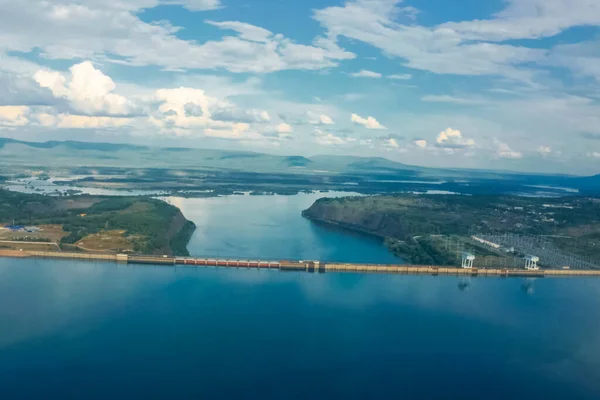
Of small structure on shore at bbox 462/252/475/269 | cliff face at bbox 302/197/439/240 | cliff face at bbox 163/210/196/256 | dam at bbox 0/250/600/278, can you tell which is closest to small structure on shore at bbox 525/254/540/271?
dam at bbox 0/250/600/278

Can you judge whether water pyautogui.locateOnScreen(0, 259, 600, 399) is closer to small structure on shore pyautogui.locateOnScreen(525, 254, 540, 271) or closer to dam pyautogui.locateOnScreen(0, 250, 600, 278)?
dam pyautogui.locateOnScreen(0, 250, 600, 278)

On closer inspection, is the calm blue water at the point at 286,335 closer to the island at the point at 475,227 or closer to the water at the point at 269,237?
the island at the point at 475,227

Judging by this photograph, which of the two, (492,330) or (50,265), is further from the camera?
(50,265)

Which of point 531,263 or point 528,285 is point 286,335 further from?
point 531,263

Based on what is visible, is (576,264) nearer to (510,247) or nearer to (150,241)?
(510,247)

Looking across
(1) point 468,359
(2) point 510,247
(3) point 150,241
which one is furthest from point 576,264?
(3) point 150,241

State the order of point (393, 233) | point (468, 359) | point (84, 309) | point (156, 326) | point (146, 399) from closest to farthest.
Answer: point (146, 399) < point (468, 359) < point (156, 326) < point (84, 309) < point (393, 233)

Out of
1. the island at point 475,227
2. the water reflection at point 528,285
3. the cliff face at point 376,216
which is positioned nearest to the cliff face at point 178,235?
the island at point 475,227
